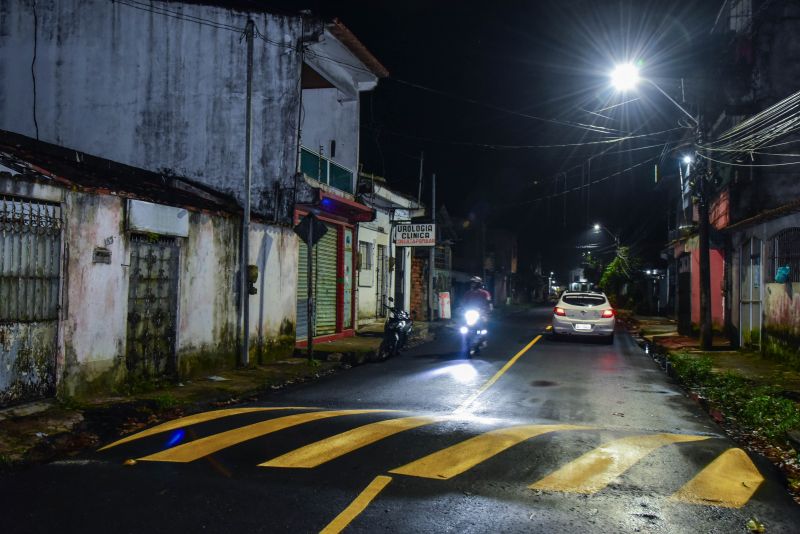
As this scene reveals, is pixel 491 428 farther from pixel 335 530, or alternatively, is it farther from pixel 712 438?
pixel 335 530

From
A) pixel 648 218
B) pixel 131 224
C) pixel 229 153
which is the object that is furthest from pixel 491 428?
pixel 648 218

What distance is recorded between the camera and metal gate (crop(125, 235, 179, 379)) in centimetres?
974

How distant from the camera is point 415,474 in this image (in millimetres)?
5336

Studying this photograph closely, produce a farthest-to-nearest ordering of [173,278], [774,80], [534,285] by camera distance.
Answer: [534,285], [774,80], [173,278]

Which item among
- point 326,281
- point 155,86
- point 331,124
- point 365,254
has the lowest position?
point 326,281

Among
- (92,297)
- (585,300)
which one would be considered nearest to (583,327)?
(585,300)

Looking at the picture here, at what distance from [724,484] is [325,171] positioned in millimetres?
14007

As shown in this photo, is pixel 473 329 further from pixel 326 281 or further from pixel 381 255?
pixel 381 255

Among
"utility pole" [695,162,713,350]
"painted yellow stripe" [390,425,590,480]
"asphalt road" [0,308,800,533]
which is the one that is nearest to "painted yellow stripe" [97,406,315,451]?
"asphalt road" [0,308,800,533]

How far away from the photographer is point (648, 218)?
153 feet

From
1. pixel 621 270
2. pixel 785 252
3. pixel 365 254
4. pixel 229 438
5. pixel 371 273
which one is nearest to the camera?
pixel 229 438

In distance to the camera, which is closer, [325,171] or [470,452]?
[470,452]

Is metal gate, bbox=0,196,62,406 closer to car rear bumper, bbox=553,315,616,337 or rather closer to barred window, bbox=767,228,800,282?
barred window, bbox=767,228,800,282

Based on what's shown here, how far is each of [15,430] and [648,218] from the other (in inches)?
1838
